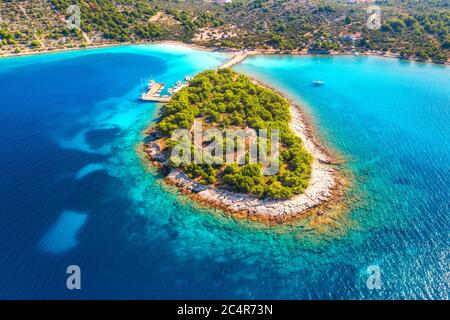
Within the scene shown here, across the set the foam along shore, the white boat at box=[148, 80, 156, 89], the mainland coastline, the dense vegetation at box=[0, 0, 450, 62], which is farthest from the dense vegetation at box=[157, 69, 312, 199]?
the dense vegetation at box=[0, 0, 450, 62]

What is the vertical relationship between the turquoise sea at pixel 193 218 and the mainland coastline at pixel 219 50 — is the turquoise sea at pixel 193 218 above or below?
below

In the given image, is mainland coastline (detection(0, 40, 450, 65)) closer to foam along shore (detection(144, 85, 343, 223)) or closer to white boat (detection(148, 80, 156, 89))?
white boat (detection(148, 80, 156, 89))

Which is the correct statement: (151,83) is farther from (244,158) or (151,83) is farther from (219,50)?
(244,158)

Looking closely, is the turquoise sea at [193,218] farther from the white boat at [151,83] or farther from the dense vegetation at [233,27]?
the dense vegetation at [233,27]

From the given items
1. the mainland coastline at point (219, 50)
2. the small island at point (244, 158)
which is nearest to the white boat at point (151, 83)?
the small island at point (244, 158)

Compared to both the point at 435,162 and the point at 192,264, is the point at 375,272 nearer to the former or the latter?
the point at 192,264

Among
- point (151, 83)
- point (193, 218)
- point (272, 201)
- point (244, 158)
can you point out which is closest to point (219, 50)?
point (151, 83)

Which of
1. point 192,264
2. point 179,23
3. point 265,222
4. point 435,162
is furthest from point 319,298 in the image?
point 179,23
